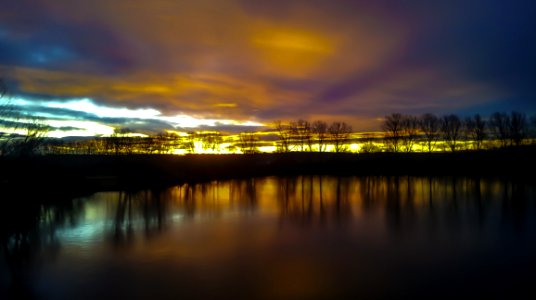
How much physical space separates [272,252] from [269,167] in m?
45.1

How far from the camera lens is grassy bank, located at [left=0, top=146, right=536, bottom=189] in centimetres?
2758

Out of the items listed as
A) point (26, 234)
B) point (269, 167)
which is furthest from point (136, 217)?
point (269, 167)

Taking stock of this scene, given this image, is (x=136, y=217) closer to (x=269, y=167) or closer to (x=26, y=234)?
(x=26, y=234)

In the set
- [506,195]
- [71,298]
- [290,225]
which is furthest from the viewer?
[506,195]

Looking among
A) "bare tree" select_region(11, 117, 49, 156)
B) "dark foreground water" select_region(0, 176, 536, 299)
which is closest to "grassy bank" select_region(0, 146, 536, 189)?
"bare tree" select_region(11, 117, 49, 156)

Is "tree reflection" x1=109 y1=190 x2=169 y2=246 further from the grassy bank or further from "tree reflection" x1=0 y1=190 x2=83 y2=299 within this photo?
the grassy bank

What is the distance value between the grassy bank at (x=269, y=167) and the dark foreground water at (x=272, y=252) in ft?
32.0

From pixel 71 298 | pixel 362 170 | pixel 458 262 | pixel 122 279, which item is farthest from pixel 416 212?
pixel 362 170

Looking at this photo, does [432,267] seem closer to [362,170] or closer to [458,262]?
[458,262]

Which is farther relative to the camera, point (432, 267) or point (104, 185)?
point (104, 185)

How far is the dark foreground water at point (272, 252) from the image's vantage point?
23.7 feet

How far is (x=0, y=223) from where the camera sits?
14492 millimetres

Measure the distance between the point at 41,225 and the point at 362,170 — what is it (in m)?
44.3

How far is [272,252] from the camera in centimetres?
1016
